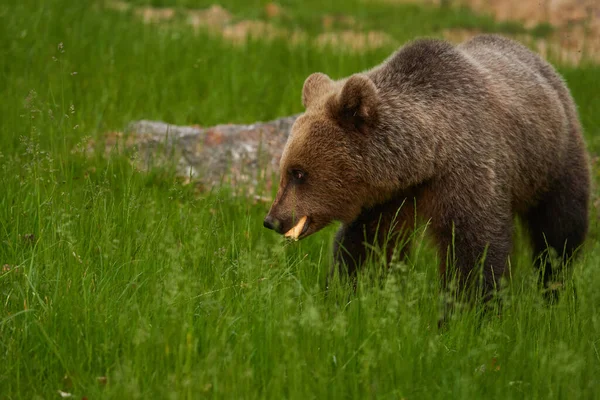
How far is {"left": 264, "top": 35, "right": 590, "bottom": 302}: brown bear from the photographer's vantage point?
13.8ft

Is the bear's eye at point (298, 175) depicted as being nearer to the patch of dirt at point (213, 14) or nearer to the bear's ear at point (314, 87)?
the bear's ear at point (314, 87)

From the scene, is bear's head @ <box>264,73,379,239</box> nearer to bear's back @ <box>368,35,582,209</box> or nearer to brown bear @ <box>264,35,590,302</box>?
brown bear @ <box>264,35,590,302</box>

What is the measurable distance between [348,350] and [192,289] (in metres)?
0.87

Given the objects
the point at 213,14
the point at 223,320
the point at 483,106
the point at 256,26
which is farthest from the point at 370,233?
the point at 213,14

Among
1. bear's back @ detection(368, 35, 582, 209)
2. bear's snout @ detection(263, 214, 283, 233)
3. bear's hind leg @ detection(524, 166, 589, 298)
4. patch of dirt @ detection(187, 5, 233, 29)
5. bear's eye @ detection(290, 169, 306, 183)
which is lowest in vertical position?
bear's hind leg @ detection(524, 166, 589, 298)

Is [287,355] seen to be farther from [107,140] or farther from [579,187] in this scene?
[107,140]

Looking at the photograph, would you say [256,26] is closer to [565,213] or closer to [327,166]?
[565,213]

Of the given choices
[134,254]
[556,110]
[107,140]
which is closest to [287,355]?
[134,254]

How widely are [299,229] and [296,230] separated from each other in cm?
2

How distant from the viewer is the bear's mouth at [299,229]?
13.9ft

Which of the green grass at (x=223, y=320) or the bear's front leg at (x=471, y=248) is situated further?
the bear's front leg at (x=471, y=248)

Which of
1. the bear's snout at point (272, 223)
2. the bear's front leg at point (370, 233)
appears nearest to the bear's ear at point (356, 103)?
the bear's front leg at point (370, 233)

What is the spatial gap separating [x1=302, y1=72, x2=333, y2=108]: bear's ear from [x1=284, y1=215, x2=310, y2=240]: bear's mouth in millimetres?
736

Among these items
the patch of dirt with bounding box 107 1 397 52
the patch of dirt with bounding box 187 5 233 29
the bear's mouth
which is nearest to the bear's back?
the bear's mouth
